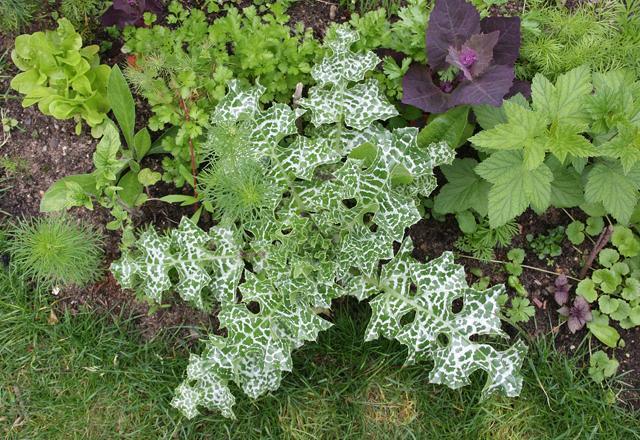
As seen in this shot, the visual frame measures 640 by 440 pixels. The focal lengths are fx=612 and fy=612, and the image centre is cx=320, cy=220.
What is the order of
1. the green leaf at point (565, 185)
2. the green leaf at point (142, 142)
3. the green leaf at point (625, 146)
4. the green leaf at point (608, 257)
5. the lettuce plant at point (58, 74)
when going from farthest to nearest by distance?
the green leaf at point (608, 257), the green leaf at point (142, 142), the lettuce plant at point (58, 74), the green leaf at point (565, 185), the green leaf at point (625, 146)

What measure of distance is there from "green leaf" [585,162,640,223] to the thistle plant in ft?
6.62

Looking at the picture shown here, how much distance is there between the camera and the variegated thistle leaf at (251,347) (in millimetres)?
2301

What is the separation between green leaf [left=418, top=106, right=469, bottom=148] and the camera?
2.40m

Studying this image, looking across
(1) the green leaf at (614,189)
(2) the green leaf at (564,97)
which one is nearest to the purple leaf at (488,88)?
(2) the green leaf at (564,97)

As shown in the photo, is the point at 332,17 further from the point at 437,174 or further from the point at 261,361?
the point at 261,361

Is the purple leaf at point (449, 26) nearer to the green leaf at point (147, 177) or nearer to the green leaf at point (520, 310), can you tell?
the green leaf at point (520, 310)

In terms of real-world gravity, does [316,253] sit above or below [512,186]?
below

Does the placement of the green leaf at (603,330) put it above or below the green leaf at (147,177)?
below

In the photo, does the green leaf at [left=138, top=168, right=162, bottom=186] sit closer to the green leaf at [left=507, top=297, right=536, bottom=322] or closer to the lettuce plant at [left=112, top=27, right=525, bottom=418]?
the lettuce plant at [left=112, top=27, right=525, bottom=418]

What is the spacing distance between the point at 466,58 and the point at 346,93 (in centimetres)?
47

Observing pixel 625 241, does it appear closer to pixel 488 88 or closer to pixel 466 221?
pixel 466 221

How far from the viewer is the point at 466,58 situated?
2254 mm

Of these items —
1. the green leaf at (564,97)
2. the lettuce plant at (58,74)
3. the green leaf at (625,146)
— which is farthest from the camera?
the lettuce plant at (58,74)

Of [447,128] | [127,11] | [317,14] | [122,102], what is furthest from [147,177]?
[447,128]
